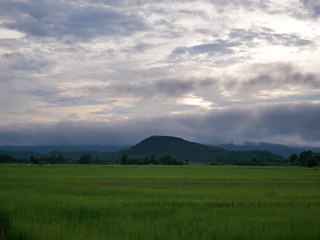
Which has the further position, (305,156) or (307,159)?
(305,156)

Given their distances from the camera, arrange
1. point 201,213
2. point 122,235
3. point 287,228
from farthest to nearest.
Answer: point 201,213 → point 287,228 → point 122,235

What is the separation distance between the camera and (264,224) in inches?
446

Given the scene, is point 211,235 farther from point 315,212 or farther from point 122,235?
point 315,212

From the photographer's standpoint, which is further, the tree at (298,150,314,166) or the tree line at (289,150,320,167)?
the tree at (298,150,314,166)

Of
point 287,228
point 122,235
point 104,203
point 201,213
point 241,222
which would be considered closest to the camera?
point 122,235

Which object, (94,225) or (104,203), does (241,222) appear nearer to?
(94,225)

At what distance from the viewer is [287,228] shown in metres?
10.8

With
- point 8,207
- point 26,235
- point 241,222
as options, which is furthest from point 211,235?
point 8,207

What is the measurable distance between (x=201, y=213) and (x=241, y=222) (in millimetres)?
2158

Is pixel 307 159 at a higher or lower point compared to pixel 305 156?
lower

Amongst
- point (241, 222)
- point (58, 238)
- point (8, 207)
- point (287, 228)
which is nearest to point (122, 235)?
point (58, 238)

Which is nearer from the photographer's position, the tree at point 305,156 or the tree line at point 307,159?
the tree line at point 307,159

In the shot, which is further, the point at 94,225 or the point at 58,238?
the point at 94,225

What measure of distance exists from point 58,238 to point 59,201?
6860 millimetres
